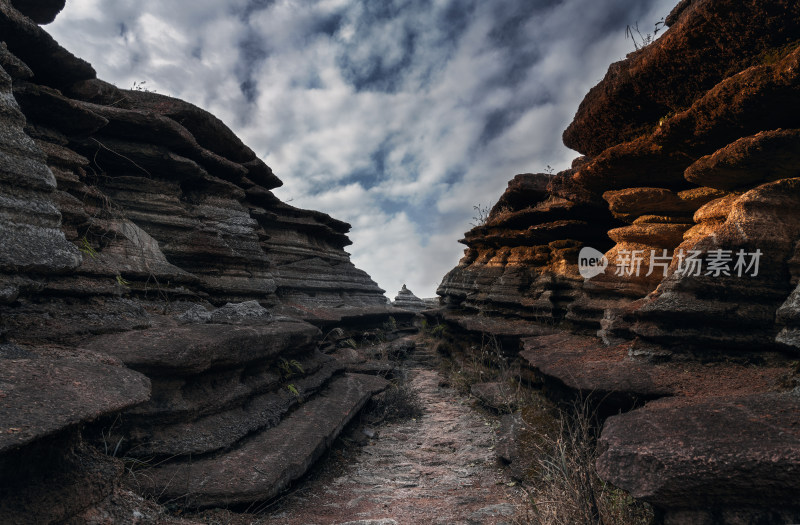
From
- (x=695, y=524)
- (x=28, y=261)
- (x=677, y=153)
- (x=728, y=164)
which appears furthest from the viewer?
(x=677, y=153)

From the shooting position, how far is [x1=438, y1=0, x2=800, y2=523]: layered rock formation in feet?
9.45

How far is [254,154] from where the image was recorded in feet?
41.1

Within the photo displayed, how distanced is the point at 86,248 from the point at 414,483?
552 cm

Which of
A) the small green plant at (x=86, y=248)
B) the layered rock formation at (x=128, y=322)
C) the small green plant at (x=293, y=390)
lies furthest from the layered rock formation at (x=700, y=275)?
the small green plant at (x=86, y=248)

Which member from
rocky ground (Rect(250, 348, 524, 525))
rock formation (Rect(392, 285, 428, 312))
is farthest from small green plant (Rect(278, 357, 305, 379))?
rock formation (Rect(392, 285, 428, 312))

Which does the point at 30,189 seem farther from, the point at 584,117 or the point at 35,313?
the point at 584,117

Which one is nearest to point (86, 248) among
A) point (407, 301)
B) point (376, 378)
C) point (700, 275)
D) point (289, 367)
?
point (289, 367)

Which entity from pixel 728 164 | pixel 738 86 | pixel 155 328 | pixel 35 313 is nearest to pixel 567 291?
pixel 728 164

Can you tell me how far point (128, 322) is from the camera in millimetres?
5152

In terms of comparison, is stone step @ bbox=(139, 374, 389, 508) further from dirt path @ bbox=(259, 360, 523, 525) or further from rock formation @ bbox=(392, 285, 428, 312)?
rock formation @ bbox=(392, 285, 428, 312)

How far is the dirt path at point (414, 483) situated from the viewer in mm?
4016

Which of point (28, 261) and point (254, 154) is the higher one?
point (254, 154)

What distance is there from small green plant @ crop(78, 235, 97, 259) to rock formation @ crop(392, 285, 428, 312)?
54.8ft

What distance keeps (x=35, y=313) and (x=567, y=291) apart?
9331 millimetres
